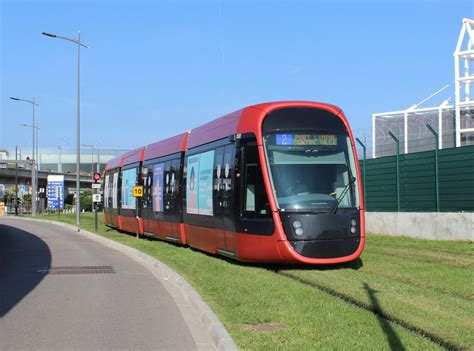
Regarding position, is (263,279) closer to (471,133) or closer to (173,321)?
(173,321)

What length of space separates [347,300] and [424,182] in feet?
39.8

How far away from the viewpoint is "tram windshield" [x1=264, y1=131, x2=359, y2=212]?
37.5 ft

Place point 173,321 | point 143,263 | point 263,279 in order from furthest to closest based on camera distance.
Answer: point 143,263
point 263,279
point 173,321

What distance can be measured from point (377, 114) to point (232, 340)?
133 ft

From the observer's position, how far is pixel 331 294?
8.95 metres

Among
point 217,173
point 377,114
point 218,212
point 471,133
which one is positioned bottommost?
point 218,212

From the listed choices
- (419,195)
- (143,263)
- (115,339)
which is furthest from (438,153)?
(115,339)

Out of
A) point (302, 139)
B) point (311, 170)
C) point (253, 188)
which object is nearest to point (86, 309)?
point (253, 188)

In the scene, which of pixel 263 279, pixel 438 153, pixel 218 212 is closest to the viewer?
pixel 263 279

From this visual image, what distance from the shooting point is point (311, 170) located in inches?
457

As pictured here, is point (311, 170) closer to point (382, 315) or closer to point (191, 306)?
point (191, 306)

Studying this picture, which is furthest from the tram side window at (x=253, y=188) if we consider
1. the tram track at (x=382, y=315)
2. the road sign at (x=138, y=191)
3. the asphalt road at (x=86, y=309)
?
the road sign at (x=138, y=191)

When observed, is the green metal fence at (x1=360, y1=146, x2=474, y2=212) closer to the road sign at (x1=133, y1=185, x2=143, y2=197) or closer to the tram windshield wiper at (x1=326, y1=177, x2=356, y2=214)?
the tram windshield wiper at (x1=326, y1=177, x2=356, y2=214)

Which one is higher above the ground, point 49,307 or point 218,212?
point 218,212
